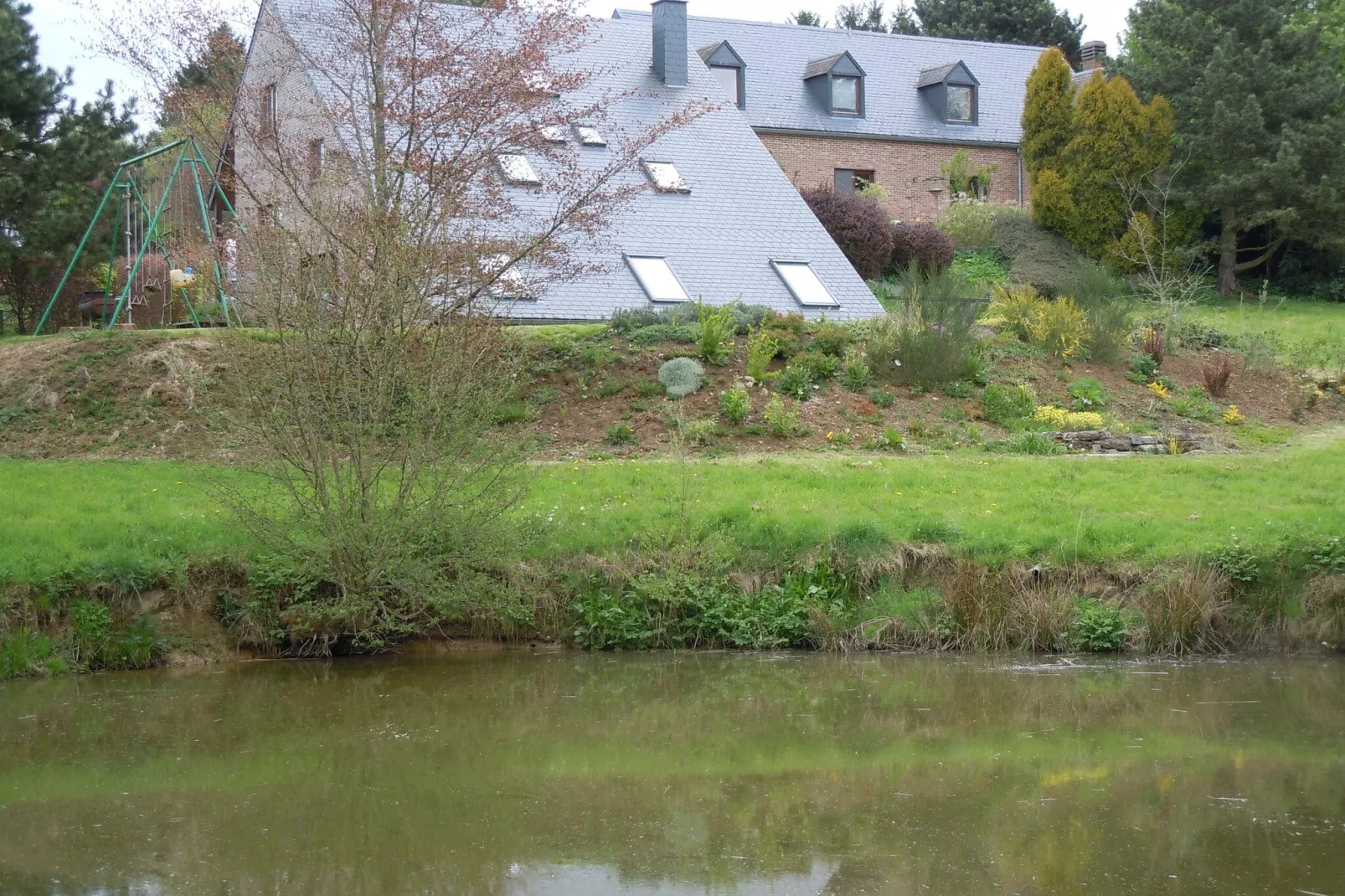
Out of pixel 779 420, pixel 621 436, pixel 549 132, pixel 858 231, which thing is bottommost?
pixel 621 436

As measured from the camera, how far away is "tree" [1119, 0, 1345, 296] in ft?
96.3

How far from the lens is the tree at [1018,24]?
47875 millimetres

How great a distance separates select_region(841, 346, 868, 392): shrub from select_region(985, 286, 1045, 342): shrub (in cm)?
336

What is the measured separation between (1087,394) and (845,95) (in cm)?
1914

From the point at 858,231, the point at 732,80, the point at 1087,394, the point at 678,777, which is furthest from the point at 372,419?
the point at 732,80

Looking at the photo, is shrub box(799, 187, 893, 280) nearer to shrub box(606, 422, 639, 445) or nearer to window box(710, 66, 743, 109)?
window box(710, 66, 743, 109)

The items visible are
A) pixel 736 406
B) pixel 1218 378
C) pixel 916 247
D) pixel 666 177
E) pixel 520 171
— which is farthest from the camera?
pixel 916 247

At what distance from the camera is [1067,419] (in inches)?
635

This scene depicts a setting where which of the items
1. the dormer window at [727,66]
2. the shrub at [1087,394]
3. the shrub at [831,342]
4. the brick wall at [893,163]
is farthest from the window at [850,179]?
the shrub at [1087,394]

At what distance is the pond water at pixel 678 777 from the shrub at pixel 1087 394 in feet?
21.4

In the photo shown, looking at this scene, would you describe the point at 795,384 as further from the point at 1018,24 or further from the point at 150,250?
the point at 1018,24

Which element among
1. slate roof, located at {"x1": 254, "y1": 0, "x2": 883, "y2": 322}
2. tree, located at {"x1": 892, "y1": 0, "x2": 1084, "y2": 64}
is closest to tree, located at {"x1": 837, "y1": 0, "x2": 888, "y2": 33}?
tree, located at {"x1": 892, "y1": 0, "x2": 1084, "y2": 64}

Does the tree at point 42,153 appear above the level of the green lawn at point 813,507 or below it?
above

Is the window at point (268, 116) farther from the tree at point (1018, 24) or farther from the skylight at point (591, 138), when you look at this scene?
the tree at point (1018, 24)
